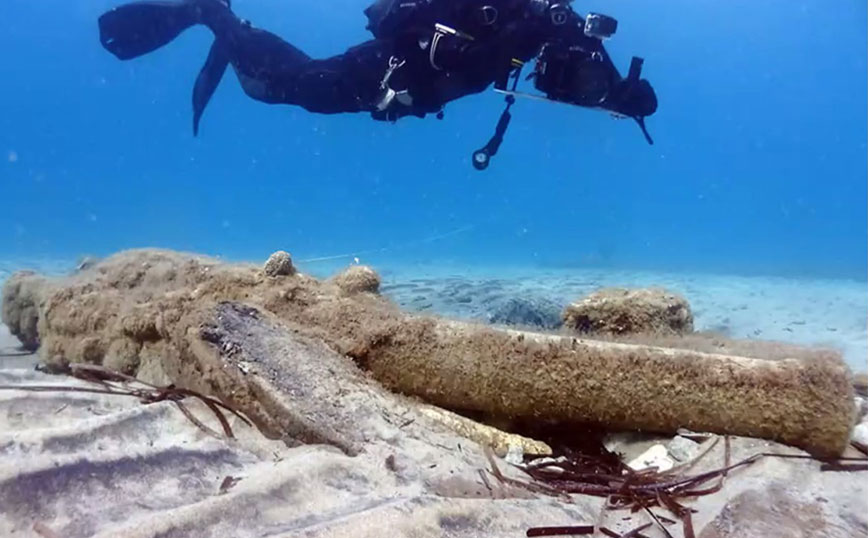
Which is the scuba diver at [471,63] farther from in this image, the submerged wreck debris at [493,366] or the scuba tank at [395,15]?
the submerged wreck debris at [493,366]

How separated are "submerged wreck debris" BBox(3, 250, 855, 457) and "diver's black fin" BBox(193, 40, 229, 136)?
303 inches

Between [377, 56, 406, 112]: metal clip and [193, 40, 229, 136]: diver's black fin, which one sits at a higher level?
[193, 40, 229, 136]: diver's black fin

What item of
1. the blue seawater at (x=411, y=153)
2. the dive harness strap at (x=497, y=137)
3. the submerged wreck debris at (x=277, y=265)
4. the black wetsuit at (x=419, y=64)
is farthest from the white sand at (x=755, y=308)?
the blue seawater at (x=411, y=153)

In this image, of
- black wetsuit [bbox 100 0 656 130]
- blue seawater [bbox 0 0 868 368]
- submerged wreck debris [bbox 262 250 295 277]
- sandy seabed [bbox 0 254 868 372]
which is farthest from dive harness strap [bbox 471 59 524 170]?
blue seawater [bbox 0 0 868 368]

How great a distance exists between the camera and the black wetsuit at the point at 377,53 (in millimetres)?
6660

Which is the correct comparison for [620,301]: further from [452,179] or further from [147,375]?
[452,179]

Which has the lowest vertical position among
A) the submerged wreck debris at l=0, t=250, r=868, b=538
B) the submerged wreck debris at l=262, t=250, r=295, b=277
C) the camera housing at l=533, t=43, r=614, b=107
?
the submerged wreck debris at l=0, t=250, r=868, b=538

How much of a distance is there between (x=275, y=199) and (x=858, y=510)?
11142 cm

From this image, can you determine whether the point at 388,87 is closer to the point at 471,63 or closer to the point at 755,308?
the point at 471,63

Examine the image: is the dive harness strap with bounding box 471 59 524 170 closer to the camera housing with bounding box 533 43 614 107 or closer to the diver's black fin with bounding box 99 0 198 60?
the camera housing with bounding box 533 43 614 107

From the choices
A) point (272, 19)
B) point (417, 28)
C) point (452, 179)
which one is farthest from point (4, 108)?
point (417, 28)

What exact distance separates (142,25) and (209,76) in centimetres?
124

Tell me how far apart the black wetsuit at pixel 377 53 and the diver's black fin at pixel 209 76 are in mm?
17

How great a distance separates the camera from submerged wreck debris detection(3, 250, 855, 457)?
2.52m
